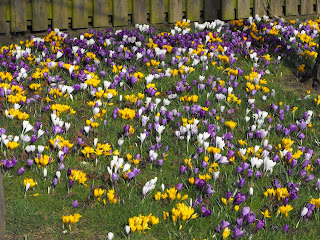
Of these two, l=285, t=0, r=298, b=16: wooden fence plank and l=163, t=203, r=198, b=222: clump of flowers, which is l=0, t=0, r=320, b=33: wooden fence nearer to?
l=285, t=0, r=298, b=16: wooden fence plank

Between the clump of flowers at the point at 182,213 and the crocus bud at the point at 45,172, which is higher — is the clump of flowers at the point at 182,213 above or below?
below

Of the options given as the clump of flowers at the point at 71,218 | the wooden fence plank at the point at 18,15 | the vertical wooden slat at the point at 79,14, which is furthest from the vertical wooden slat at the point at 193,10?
the clump of flowers at the point at 71,218

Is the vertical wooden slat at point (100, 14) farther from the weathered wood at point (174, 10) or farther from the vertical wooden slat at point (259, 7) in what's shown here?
the vertical wooden slat at point (259, 7)

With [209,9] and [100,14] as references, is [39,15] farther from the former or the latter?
[209,9]

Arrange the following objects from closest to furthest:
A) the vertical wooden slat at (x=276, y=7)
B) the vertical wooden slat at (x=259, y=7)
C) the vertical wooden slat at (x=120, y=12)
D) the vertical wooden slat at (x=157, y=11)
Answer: the vertical wooden slat at (x=120, y=12), the vertical wooden slat at (x=157, y=11), the vertical wooden slat at (x=259, y=7), the vertical wooden slat at (x=276, y=7)

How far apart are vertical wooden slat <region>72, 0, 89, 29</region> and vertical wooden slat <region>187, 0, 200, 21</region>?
7.02 feet

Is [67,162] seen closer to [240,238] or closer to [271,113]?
[240,238]

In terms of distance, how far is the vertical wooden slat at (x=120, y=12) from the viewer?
9.31 m

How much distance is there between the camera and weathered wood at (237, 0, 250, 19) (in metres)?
10.3

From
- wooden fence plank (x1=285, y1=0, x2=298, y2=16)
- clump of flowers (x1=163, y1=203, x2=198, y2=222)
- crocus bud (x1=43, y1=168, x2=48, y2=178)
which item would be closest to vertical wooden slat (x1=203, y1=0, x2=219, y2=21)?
wooden fence plank (x1=285, y1=0, x2=298, y2=16)

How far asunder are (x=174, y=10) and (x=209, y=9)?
816mm

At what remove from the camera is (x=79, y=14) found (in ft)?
29.8

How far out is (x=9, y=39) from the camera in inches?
340

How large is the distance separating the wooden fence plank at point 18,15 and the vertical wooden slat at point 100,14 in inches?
51.2
